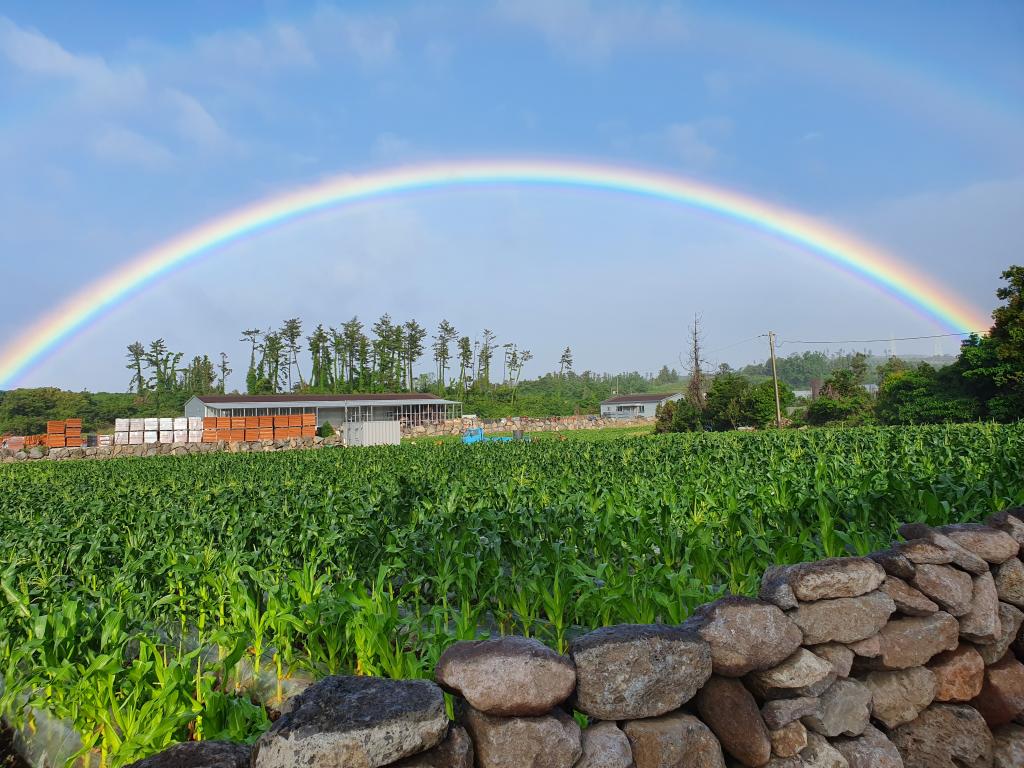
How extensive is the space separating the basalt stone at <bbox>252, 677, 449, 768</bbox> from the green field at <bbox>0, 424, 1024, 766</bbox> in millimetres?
1196

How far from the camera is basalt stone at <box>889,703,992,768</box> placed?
3.68 meters

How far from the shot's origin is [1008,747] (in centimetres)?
388

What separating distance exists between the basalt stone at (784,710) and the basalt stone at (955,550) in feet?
4.77

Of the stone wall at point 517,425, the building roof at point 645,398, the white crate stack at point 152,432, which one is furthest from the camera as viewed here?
the building roof at point 645,398

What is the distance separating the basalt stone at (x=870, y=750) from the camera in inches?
134

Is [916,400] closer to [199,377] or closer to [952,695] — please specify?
[952,695]

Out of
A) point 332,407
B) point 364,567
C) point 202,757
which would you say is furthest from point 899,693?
point 332,407

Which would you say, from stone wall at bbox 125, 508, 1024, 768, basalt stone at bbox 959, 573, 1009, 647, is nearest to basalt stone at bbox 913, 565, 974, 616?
stone wall at bbox 125, 508, 1024, 768

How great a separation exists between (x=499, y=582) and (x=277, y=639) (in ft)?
5.56

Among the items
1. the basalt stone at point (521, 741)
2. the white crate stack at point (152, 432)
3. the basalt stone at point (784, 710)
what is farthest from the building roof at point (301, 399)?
the basalt stone at point (784, 710)

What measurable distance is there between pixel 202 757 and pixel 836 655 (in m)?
3.17

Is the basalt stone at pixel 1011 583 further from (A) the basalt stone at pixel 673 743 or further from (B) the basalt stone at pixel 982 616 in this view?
(A) the basalt stone at pixel 673 743

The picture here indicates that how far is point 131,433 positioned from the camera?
3847cm

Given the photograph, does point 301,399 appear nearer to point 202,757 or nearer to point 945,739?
point 945,739
